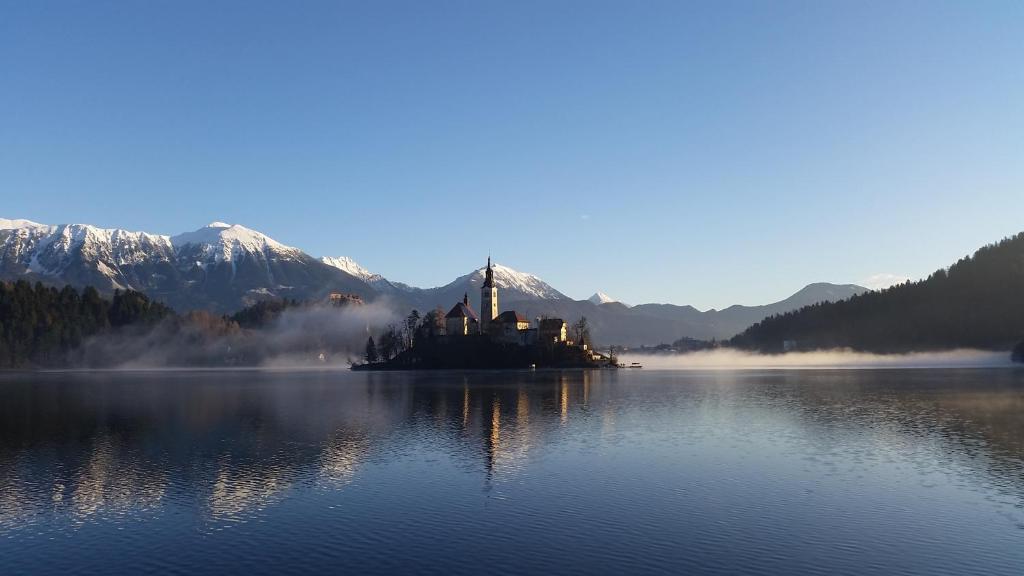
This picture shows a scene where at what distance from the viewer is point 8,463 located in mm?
58375

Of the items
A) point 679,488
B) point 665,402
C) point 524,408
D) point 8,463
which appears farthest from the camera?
point 665,402

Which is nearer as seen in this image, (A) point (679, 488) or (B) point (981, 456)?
(A) point (679, 488)

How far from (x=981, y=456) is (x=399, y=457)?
158 feet

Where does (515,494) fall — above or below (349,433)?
below

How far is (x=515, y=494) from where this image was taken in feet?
154

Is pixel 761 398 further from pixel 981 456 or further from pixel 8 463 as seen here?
pixel 8 463

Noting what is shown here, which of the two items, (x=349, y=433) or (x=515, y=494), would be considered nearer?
(x=515, y=494)

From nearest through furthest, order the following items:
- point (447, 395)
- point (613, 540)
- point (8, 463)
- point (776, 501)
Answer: point (613, 540) → point (776, 501) → point (8, 463) → point (447, 395)

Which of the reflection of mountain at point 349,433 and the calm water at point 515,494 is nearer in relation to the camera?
the calm water at point 515,494

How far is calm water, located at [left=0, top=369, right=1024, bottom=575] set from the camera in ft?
111

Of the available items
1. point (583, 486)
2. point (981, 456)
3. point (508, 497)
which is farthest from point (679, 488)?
point (981, 456)

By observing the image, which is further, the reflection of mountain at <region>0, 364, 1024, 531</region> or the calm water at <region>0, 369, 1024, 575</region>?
the reflection of mountain at <region>0, 364, 1024, 531</region>

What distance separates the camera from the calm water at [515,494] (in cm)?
3372

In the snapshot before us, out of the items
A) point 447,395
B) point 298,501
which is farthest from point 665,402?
point 298,501
